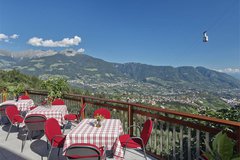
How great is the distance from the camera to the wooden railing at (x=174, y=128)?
9.85 feet

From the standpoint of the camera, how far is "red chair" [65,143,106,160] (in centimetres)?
255

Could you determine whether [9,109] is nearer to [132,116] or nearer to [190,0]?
[132,116]

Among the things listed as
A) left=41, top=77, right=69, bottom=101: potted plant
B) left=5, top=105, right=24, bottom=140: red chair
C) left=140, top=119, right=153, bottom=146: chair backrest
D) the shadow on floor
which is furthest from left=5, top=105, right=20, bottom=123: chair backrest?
left=140, top=119, right=153, bottom=146: chair backrest

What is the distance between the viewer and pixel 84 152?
2578 millimetres

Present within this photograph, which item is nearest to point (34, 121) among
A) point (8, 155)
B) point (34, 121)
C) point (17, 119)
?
point (34, 121)

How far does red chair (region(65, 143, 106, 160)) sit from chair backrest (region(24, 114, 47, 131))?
83.7 inches

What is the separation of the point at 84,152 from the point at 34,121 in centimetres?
239

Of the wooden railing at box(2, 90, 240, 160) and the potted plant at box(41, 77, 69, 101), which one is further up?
the potted plant at box(41, 77, 69, 101)

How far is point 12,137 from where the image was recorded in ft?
17.9

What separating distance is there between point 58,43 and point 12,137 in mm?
129278

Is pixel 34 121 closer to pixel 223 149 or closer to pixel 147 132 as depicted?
pixel 147 132

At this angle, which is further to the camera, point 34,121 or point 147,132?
point 34,121

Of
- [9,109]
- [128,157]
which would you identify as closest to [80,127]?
[128,157]

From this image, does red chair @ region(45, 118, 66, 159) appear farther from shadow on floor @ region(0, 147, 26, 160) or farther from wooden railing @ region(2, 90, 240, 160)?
wooden railing @ region(2, 90, 240, 160)
